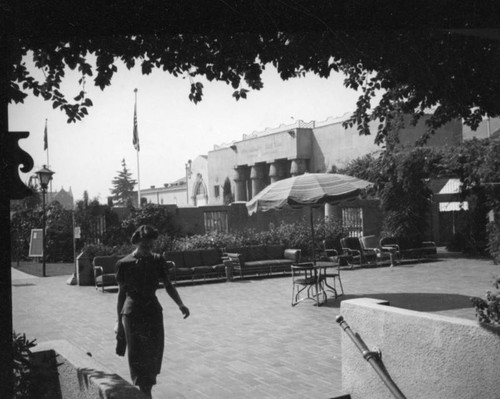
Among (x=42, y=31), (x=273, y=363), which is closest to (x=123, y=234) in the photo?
(x=273, y=363)


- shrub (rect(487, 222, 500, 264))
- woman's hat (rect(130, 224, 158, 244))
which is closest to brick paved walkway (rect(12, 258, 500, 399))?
shrub (rect(487, 222, 500, 264))

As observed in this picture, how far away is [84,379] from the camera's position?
335 centimetres

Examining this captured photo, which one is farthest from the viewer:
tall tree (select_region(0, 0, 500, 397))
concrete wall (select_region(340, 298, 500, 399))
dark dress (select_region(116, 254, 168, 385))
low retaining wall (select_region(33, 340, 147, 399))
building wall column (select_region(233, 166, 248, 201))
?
building wall column (select_region(233, 166, 248, 201))

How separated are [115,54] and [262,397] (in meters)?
3.36

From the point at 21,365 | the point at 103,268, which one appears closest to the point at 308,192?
the point at 103,268

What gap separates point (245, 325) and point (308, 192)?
336 centimetres

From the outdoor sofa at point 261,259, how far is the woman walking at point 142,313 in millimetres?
10136

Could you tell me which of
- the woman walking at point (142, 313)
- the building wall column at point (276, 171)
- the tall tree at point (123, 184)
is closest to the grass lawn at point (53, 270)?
the woman walking at point (142, 313)

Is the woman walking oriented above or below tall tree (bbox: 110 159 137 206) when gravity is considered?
below

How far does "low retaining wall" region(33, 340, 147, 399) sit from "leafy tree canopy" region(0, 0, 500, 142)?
1756mm

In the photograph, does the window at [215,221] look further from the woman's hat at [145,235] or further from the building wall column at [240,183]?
the woman's hat at [145,235]

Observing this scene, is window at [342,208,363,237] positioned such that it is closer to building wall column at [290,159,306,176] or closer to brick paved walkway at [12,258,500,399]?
brick paved walkway at [12,258,500,399]

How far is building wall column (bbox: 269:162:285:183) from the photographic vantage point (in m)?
33.6

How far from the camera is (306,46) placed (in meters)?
4.20
